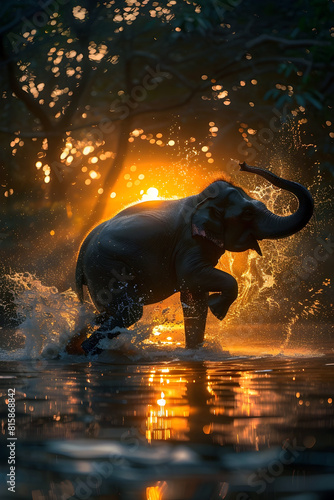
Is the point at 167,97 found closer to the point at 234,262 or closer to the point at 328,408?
the point at 234,262

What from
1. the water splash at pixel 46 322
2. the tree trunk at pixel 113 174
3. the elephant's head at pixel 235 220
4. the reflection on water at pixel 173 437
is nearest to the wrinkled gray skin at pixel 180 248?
the elephant's head at pixel 235 220

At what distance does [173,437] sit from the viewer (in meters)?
2.70

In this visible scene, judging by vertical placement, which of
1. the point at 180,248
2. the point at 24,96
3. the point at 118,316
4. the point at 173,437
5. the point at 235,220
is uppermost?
the point at 24,96

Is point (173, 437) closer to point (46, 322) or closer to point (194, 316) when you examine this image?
point (46, 322)

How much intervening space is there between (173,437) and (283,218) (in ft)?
14.5

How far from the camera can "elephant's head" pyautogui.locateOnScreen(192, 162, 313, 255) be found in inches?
271

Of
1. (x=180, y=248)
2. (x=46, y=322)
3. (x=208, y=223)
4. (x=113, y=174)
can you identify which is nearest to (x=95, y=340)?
(x=46, y=322)

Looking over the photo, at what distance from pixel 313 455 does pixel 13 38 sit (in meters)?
11.5

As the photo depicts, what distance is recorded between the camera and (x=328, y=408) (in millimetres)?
3262

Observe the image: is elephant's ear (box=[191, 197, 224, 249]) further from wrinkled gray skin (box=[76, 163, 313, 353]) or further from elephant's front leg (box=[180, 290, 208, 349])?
elephant's front leg (box=[180, 290, 208, 349])

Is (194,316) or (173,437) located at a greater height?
(173,437)

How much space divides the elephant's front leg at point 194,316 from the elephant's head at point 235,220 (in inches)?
19.2

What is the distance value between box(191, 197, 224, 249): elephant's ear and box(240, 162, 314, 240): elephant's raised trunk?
Answer: 1.10 ft

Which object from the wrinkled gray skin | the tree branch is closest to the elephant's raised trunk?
the wrinkled gray skin
